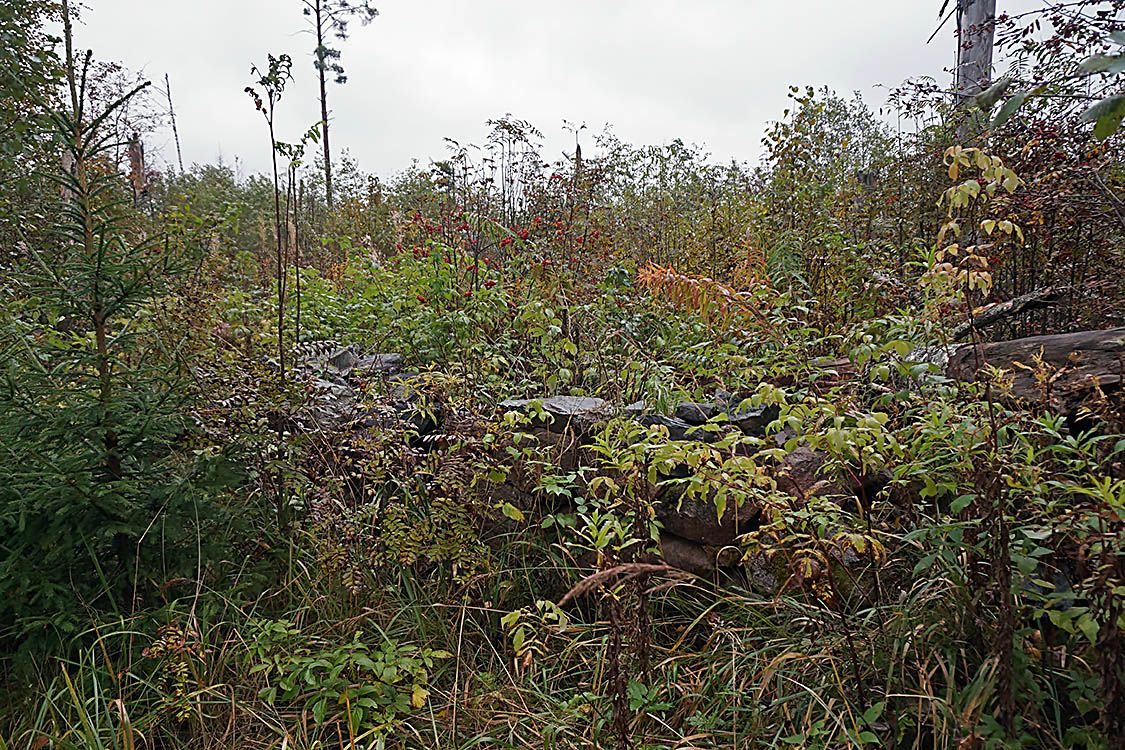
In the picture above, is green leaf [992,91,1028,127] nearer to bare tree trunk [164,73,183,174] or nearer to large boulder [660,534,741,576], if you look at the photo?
large boulder [660,534,741,576]

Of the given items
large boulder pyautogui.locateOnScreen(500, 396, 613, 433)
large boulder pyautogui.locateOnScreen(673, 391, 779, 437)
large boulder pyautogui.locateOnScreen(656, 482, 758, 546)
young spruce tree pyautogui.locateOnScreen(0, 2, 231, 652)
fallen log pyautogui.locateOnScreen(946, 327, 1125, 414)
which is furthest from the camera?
large boulder pyautogui.locateOnScreen(500, 396, 613, 433)

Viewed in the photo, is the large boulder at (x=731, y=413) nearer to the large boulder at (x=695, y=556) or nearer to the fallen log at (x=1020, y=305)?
the large boulder at (x=695, y=556)

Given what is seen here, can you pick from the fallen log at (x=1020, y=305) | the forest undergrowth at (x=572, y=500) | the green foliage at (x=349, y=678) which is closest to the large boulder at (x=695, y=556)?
the forest undergrowth at (x=572, y=500)

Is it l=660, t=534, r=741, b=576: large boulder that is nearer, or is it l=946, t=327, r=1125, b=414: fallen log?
l=946, t=327, r=1125, b=414: fallen log

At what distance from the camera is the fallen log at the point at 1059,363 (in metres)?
1.78

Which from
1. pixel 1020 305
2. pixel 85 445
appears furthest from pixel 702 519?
pixel 85 445

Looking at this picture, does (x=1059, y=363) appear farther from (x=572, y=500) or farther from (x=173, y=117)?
(x=173, y=117)

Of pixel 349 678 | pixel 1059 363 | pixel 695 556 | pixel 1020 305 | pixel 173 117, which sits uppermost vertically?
pixel 173 117

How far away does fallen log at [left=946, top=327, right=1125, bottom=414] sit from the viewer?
1.78 m

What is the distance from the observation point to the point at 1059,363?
214cm

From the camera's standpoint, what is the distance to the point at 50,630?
2137mm

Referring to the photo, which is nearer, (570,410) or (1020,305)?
(1020,305)

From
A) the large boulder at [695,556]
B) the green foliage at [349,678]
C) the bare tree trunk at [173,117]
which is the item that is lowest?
the green foliage at [349,678]

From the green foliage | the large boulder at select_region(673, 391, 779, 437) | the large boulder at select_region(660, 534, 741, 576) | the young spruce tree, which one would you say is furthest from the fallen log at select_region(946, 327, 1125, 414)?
the young spruce tree
